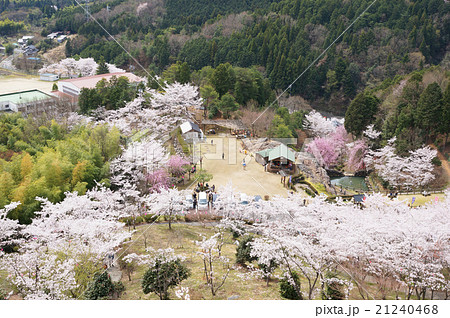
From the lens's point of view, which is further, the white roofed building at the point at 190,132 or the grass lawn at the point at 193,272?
the white roofed building at the point at 190,132

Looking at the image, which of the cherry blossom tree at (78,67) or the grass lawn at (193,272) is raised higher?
the grass lawn at (193,272)

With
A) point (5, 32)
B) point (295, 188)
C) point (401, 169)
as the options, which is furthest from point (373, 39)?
point (5, 32)

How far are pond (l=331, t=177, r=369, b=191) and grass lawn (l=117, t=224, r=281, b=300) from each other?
12039mm

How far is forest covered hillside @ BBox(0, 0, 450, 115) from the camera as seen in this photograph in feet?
164

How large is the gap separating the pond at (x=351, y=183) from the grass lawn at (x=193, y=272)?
12.0 m

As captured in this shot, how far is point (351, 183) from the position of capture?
25.3 m

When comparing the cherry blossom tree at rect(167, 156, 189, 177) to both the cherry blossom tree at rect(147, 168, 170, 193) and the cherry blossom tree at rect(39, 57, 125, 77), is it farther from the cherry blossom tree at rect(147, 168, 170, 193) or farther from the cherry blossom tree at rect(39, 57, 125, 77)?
the cherry blossom tree at rect(39, 57, 125, 77)

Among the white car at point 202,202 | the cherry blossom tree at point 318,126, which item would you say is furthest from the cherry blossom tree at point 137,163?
the cherry blossom tree at point 318,126

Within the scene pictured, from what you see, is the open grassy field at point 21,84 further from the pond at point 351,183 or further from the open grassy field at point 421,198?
the open grassy field at point 421,198

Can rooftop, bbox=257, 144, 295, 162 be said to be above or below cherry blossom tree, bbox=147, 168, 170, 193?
below

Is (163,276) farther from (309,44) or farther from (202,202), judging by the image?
(309,44)

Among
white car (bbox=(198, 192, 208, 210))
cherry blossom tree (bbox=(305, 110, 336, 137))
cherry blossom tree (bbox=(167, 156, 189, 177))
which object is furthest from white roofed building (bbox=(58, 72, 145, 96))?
white car (bbox=(198, 192, 208, 210))

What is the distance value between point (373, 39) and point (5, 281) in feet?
175

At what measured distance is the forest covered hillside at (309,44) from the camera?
1971 inches
